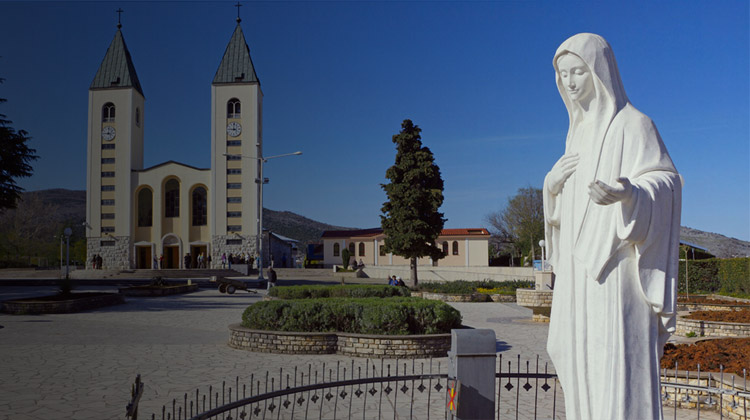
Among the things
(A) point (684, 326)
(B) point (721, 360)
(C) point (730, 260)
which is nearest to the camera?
(B) point (721, 360)

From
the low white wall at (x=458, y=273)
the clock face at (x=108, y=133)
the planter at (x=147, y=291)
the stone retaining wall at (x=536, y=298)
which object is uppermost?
the clock face at (x=108, y=133)

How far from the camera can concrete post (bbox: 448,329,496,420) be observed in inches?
190

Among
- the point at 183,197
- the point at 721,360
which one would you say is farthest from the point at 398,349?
the point at 183,197

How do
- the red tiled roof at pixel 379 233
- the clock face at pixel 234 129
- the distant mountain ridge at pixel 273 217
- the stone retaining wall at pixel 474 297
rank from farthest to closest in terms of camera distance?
1. the distant mountain ridge at pixel 273 217
2. the red tiled roof at pixel 379 233
3. the clock face at pixel 234 129
4. the stone retaining wall at pixel 474 297

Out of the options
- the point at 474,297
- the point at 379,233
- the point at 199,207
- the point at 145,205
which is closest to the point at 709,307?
the point at 474,297

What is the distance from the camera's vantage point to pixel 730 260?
27.5m

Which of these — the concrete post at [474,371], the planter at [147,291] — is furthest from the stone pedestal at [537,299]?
the planter at [147,291]

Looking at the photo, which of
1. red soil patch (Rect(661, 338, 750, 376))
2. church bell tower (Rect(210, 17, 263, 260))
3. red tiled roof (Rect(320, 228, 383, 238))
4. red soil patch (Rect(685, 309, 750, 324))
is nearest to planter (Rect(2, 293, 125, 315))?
red soil patch (Rect(661, 338, 750, 376))

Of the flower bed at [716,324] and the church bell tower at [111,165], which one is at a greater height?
the church bell tower at [111,165]

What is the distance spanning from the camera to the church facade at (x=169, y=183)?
182 feet

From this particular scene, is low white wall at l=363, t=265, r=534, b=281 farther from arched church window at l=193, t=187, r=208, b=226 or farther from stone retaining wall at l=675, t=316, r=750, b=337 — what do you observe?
stone retaining wall at l=675, t=316, r=750, b=337

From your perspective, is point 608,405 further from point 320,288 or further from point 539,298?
point 320,288

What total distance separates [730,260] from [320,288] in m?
21.6

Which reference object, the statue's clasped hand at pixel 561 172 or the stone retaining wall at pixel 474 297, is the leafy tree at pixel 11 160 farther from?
the statue's clasped hand at pixel 561 172
